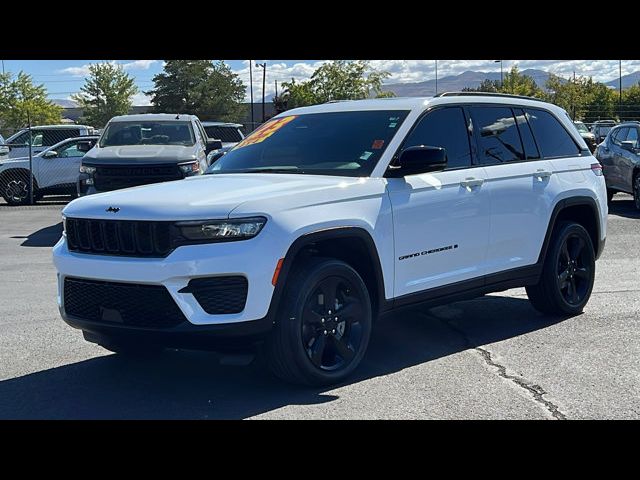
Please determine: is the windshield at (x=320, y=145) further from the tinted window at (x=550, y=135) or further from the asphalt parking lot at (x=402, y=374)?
the tinted window at (x=550, y=135)

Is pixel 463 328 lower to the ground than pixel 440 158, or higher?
lower

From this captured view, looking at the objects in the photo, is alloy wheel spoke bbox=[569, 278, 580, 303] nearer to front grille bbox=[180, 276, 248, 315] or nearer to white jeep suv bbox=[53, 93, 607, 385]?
white jeep suv bbox=[53, 93, 607, 385]

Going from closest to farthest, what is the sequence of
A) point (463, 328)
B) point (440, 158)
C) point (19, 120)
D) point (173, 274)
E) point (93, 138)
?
1. point (173, 274)
2. point (440, 158)
3. point (463, 328)
4. point (93, 138)
5. point (19, 120)

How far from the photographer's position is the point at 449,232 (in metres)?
6.50

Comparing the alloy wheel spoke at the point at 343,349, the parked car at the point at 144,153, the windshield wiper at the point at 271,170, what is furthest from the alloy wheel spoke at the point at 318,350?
the parked car at the point at 144,153

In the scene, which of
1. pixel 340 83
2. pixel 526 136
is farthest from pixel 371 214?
pixel 340 83

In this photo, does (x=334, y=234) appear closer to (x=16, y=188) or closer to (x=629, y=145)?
(x=629, y=145)

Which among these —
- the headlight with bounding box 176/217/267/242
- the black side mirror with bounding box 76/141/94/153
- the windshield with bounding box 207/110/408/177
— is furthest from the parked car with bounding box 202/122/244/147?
the headlight with bounding box 176/217/267/242

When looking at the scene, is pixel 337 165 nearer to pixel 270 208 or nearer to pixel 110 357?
pixel 270 208

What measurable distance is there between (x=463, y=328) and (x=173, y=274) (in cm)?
317
